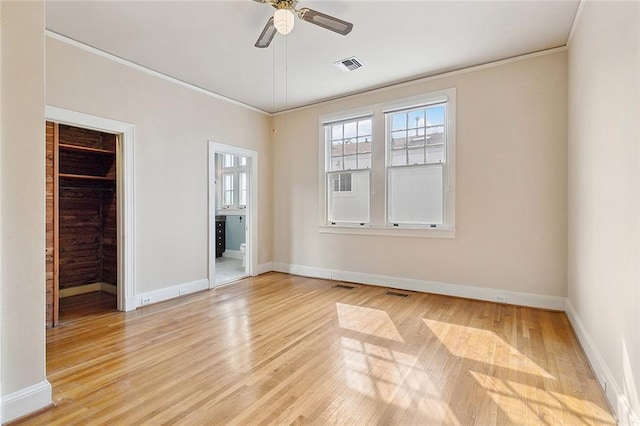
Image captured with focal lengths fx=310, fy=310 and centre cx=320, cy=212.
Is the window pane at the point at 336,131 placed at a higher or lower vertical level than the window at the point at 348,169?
higher

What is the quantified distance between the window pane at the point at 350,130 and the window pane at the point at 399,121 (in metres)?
0.67

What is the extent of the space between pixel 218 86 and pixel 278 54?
1.41 m

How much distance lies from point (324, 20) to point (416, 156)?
2.60 m

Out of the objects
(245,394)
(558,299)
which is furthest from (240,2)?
(558,299)

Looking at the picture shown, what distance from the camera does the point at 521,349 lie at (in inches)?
107

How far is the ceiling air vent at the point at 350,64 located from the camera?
3.86 meters

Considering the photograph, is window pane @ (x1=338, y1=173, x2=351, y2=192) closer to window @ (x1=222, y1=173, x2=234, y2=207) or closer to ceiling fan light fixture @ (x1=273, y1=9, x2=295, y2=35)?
ceiling fan light fixture @ (x1=273, y1=9, x2=295, y2=35)

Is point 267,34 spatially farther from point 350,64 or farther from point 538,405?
point 538,405

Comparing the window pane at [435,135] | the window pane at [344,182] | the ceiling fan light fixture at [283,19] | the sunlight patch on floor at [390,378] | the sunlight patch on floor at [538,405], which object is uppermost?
the ceiling fan light fixture at [283,19]

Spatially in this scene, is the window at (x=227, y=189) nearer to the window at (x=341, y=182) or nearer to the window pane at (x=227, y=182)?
the window pane at (x=227, y=182)

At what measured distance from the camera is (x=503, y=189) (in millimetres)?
3926

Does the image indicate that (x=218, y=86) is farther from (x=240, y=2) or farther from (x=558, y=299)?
(x=558, y=299)

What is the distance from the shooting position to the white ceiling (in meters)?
2.85

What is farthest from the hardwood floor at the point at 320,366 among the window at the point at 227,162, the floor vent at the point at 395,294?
the window at the point at 227,162
